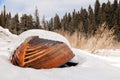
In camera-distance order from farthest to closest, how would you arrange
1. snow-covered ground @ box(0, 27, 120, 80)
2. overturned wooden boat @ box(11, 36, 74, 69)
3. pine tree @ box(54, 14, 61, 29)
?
1. pine tree @ box(54, 14, 61, 29)
2. overturned wooden boat @ box(11, 36, 74, 69)
3. snow-covered ground @ box(0, 27, 120, 80)

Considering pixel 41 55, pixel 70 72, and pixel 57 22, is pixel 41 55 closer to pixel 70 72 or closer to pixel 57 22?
pixel 70 72

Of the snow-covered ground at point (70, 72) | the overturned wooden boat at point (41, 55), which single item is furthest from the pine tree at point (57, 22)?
the snow-covered ground at point (70, 72)

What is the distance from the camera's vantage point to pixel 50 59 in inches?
123

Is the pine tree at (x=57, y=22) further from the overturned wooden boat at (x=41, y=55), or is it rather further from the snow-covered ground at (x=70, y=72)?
the snow-covered ground at (x=70, y=72)

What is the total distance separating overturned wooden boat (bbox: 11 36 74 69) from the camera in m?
3.06

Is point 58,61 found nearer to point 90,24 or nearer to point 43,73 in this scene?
point 43,73

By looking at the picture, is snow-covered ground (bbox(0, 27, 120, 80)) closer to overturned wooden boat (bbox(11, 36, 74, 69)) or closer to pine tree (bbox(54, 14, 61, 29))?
overturned wooden boat (bbox(11, 36, 74, 69))

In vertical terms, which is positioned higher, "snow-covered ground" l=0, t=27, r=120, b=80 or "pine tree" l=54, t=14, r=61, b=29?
"snow-covered ground" l=0, t=27, r=120, b=80

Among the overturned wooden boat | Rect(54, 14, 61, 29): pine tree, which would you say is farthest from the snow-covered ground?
Rect(54, 14, 61, 29): pine tree

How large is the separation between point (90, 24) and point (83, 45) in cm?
3252

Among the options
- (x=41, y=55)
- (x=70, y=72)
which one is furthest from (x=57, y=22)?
(x=70, y=72)

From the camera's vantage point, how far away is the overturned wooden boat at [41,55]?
3057 mm

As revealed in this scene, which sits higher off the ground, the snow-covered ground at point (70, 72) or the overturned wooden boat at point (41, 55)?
the overturned wooden boat at point (41, 55)

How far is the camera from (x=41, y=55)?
10.3ft
